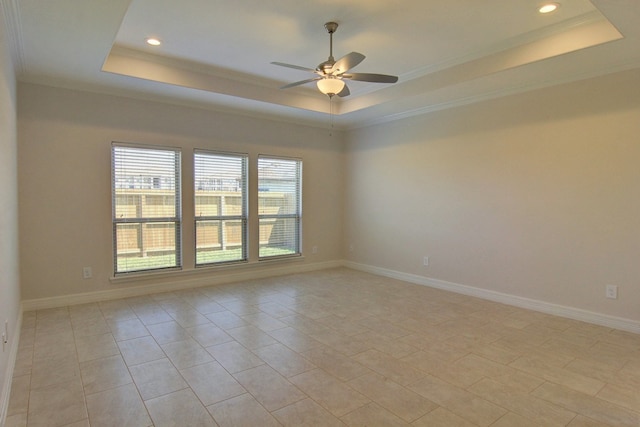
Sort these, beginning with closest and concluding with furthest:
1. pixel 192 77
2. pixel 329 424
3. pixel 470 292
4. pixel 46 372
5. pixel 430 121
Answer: pixel 329 424 < pixel 46 372 < pixel 192 77 < pixel 470 292 < pixel 430 121

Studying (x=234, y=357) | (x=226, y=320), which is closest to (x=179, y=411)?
(x=234, y=357)

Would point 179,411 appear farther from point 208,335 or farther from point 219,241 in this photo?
point 219,241

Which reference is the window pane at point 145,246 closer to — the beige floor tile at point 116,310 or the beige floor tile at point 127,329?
the beige floor tile at point 116,310

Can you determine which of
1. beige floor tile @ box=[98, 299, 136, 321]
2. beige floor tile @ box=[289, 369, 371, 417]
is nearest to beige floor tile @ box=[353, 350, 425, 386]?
beige floor tile @ box=[289, 369, 371, 417]

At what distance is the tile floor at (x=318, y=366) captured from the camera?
2.14 meters

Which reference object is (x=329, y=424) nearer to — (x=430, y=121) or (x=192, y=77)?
(x=192, y=77)

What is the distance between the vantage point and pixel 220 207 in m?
5.39

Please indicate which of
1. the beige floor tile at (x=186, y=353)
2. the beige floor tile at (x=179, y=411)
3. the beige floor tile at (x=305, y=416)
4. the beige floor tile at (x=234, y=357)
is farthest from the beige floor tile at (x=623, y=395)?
the beige floor tile at (x=186, y=353)

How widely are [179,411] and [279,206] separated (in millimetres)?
4096

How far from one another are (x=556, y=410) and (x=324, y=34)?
352 centimetres

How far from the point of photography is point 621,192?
11.6 feet

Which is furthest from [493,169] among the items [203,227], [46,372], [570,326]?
[46,372]

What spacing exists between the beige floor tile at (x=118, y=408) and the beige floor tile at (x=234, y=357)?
0.64 metres

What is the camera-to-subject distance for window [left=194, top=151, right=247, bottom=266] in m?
5.20
